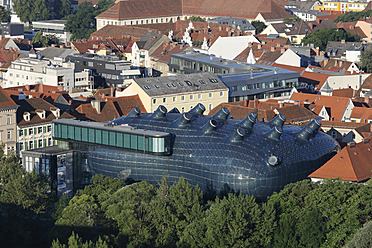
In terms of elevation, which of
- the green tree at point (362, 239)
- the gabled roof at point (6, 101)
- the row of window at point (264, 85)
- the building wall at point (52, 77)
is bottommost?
the green tree at point (362, 239)

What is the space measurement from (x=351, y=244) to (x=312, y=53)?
112 m

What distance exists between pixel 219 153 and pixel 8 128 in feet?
102

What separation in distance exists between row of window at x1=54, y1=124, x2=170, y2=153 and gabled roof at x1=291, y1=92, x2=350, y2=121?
42098mm

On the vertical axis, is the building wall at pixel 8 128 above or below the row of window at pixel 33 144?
above

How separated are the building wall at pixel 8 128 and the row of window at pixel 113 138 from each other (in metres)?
Answer: 12.2

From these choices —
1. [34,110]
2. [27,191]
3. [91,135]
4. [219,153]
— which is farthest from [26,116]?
[219,153]

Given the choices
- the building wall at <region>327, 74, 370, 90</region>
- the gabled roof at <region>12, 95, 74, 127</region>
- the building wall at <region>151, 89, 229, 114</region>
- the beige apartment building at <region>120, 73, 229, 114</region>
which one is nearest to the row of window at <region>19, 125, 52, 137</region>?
the gabled roof at <region>12, 95, 74, 127</region>

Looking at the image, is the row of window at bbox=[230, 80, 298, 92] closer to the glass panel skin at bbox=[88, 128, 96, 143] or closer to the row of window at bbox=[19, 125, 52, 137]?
the row of window at bbox=[19, 125, 52, 137]

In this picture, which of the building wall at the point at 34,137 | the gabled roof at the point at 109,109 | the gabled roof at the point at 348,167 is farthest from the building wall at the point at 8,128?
the gabled roof at the point at 348,167

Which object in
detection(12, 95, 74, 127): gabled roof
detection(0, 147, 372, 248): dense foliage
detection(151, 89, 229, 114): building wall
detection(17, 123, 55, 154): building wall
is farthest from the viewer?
detection(151, 89, 229, 114): building wall

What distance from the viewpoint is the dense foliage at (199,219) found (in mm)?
78812

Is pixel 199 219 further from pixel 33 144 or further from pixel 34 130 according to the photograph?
pixel 34 130

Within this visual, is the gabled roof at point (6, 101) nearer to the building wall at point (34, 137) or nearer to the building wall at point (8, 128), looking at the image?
the building wall at point (8, 128)

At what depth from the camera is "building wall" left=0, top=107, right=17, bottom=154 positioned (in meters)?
109
